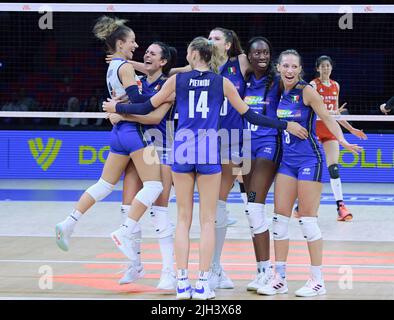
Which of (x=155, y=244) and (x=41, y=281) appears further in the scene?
(x=155, y=244)

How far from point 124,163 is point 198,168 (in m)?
1.02

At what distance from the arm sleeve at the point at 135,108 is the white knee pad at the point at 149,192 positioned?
68cm

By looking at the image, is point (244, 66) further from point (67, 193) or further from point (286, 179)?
point (67, 193)

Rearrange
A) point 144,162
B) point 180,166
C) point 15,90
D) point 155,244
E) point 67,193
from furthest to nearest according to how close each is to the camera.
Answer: point 15,90 → point 67,193 → point 155,244 → point 144,162 → point 180,166

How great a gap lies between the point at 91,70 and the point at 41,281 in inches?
452

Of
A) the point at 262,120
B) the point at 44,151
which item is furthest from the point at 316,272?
the point at 44,151

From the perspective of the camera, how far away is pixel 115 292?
7.74m

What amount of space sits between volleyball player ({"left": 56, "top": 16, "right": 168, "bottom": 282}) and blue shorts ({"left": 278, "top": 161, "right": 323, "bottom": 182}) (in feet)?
3.96

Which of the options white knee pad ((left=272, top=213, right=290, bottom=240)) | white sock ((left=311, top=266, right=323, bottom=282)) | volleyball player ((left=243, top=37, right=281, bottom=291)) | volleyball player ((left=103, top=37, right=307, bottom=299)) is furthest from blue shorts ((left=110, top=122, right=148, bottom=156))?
white sock ((left=311, top=266, right=323, bottom=282))

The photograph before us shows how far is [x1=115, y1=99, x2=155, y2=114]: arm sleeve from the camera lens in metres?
7.68

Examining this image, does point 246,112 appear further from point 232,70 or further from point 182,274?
point 182,274

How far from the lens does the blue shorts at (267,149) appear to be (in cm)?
791

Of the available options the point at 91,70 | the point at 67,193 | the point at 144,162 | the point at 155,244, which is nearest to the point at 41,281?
the point at 144,162

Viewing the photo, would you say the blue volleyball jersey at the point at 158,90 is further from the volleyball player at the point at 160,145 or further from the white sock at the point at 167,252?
the white sock at the point at 167,252
